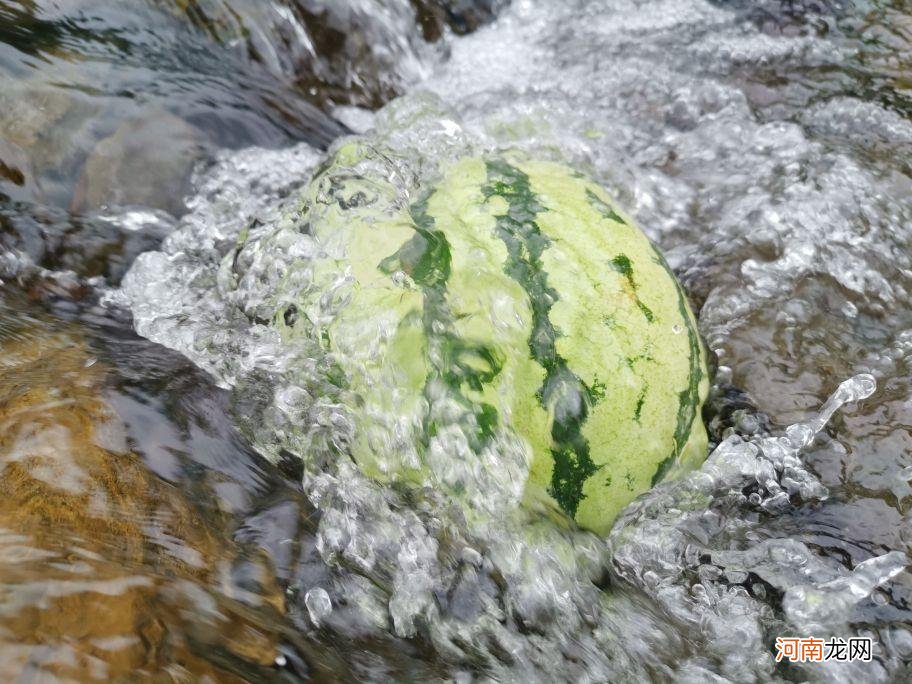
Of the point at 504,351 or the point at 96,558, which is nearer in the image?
the point at 96,558

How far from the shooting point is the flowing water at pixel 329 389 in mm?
1818

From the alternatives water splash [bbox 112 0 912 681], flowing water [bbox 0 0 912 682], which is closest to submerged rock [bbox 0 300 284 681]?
flowing water [bbox 0 0 912 682]

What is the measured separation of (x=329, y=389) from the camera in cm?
227

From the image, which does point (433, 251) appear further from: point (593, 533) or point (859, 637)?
point (859, 637)

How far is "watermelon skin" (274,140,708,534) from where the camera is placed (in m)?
2.15

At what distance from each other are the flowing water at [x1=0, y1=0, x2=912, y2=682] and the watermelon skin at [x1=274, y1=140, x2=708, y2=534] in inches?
2.8

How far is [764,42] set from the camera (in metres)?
5.01

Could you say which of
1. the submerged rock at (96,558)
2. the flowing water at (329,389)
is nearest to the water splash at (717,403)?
the flowing water at (329,389)

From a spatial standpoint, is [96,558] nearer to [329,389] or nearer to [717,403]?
[329,389]

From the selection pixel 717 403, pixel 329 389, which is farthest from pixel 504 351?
pixel 717 403

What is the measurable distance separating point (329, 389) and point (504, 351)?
49cm

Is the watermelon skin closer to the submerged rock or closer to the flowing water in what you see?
the flowing water

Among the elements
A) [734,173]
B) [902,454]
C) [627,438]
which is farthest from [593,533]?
[734,173]

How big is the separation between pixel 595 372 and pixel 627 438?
8.3 inches
